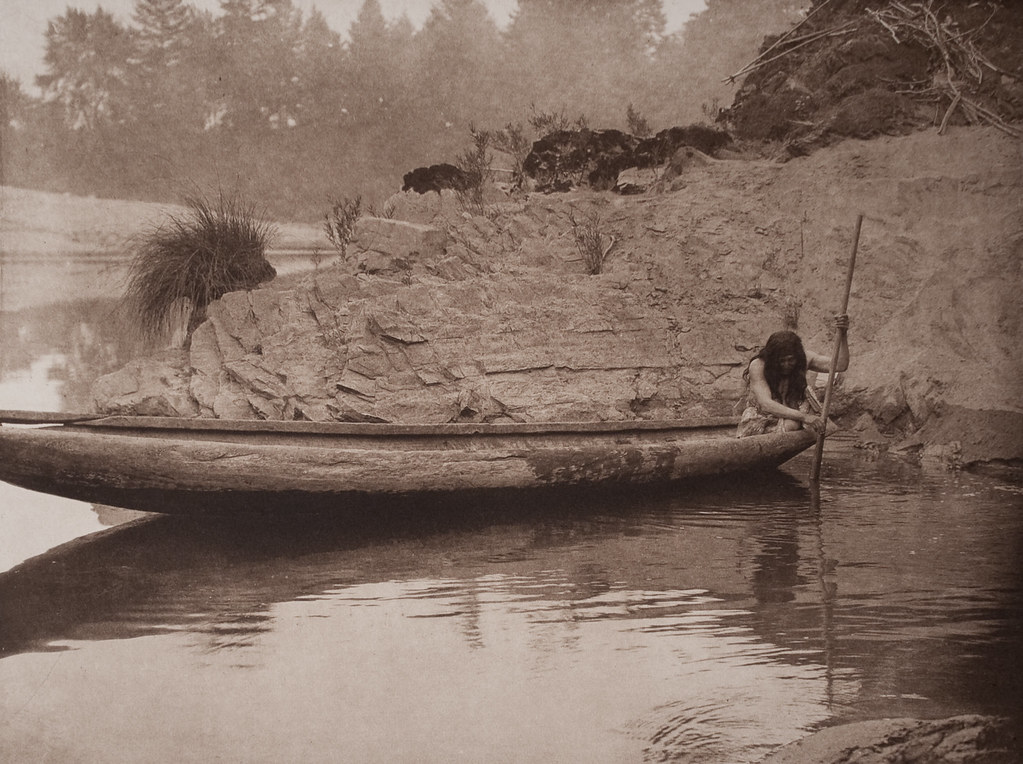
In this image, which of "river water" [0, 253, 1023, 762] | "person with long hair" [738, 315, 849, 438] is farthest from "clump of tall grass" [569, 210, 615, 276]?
"river water" [0, 253, 1023, 762]

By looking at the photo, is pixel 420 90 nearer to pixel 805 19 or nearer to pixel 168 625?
pixel 805 19

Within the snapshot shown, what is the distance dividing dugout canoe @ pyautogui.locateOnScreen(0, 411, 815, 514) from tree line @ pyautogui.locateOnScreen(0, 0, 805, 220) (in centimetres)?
131

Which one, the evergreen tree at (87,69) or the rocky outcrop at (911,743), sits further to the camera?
the evergreen tree at (87,69)

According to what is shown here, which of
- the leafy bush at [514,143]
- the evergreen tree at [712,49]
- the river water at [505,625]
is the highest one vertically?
the evergreen tree at [712,49]

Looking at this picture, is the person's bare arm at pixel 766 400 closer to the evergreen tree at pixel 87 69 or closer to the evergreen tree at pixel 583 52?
the evergreen tree at pixel 583 52

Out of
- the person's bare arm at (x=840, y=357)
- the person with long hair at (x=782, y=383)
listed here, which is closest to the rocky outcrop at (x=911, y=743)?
the person with long hair at (x=782, y=383)

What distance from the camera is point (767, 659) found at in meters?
2.49

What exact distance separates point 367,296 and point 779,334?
275 centimetres

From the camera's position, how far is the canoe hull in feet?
10.5

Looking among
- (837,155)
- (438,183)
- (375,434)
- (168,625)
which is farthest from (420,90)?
(168,625)

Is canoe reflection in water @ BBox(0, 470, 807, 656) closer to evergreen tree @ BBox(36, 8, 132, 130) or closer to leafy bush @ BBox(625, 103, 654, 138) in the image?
evergreen tree @ BBox(36, 8, 132, 130)

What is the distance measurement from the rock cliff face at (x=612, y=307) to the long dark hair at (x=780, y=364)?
34.2 inches

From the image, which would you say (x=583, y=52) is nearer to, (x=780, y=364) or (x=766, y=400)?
(x=780, y=364)

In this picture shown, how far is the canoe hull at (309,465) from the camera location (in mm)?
3211
